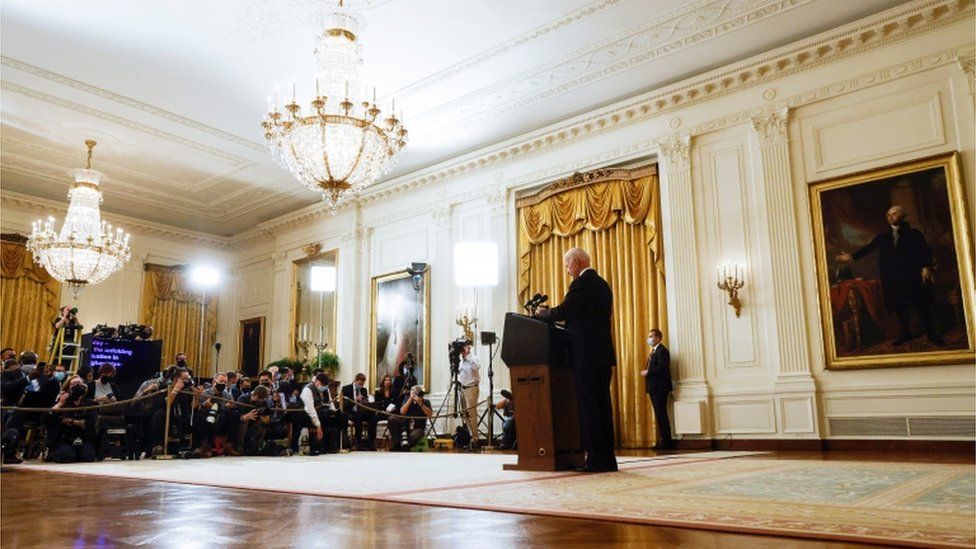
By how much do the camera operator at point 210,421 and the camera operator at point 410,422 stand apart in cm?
203

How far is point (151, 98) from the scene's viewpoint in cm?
883

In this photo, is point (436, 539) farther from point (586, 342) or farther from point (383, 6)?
point (383, 6)

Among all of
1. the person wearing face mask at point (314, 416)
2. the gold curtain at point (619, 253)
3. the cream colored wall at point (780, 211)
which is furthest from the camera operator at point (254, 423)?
the cream colored wall at point (780, 211)

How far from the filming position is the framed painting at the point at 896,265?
623cm

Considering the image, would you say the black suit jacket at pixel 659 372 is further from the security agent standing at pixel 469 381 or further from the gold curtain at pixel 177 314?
the gold curtain at pixel 177 314

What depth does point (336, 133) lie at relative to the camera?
6.23 meters

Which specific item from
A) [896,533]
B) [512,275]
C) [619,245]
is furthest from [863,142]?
[896,533]

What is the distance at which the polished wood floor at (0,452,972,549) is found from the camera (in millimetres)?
1824

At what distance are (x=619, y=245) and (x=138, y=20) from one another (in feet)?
19.7

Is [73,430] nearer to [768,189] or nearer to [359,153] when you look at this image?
[359,153]

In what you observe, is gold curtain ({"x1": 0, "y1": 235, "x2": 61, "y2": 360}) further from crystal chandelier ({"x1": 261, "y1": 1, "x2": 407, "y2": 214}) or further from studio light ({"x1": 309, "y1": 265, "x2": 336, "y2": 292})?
crystal chandelier ({"x1": 261, "y1": 1, "x2": 407, "y2": 214})

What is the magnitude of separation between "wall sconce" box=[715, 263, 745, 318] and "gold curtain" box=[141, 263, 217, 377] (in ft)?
35.5

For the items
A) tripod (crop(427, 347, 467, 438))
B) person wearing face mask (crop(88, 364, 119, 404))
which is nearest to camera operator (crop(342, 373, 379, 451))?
tripod (crop(427, 347, 467, 438))

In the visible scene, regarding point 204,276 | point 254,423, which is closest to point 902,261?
point 254,423
